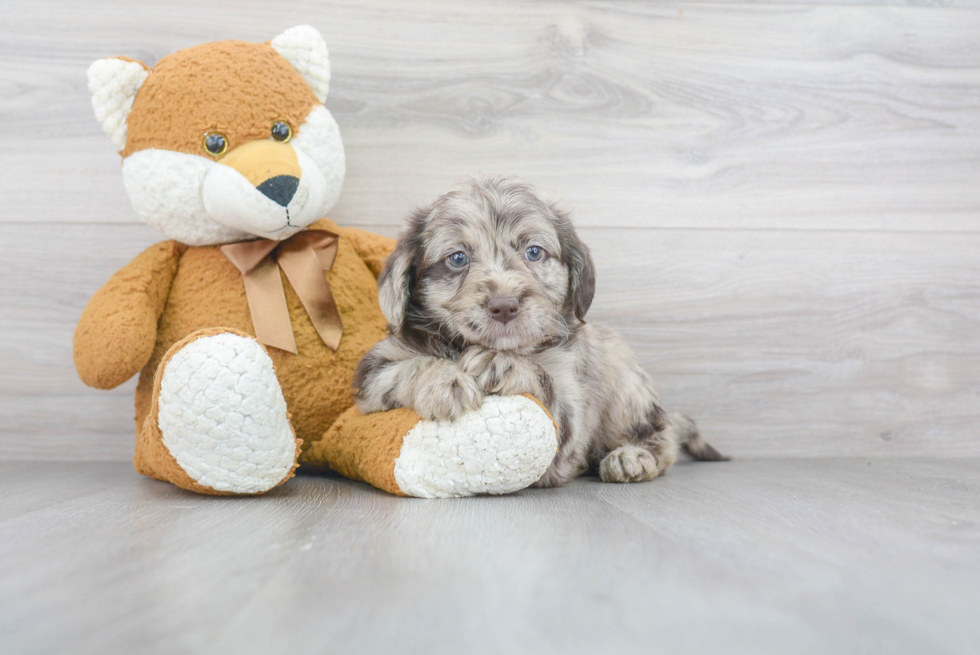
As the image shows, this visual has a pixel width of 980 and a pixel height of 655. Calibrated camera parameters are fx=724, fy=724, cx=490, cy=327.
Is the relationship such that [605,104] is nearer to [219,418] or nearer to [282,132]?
[282,132]

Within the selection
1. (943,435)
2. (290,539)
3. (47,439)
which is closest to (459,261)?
(290,539)

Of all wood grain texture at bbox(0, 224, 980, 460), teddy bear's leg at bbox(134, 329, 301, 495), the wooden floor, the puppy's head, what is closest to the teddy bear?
teddy bear's leg at bbox(134, 329, 301, 495)

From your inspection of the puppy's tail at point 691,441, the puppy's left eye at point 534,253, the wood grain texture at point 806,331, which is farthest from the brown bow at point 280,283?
the puppy's tail at point 691,441

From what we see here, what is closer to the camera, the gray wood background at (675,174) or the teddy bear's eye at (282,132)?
the teddy bear's eye at (282,132)

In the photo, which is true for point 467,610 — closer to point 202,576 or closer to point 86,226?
point 202,576

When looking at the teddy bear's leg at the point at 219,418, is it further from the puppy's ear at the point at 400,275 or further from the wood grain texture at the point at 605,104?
the wood grain texture at the point at 605,104

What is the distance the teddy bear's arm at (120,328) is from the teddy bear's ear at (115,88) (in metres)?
0.37

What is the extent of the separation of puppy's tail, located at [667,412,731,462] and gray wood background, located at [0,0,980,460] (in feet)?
0.45

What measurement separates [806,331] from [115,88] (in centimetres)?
229

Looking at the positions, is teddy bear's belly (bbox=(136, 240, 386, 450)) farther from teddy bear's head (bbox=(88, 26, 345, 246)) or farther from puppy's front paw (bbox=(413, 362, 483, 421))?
puppy's front paw (bbox=(413, 362, 483, 421))

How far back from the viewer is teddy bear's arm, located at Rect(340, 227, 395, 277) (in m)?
2.19

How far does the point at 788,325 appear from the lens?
2.57 metres

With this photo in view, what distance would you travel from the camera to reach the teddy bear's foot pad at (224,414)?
149 centimetres

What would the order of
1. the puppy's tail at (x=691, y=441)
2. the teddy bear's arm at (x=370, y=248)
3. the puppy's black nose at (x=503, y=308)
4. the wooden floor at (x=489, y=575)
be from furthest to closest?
the puppy's tail at (x=691, y=441), the teddy bear's arm at (x=370, y=248), the puppy's black nose at (x=503, y=308), the wooden floor at (x=489, y=575)
